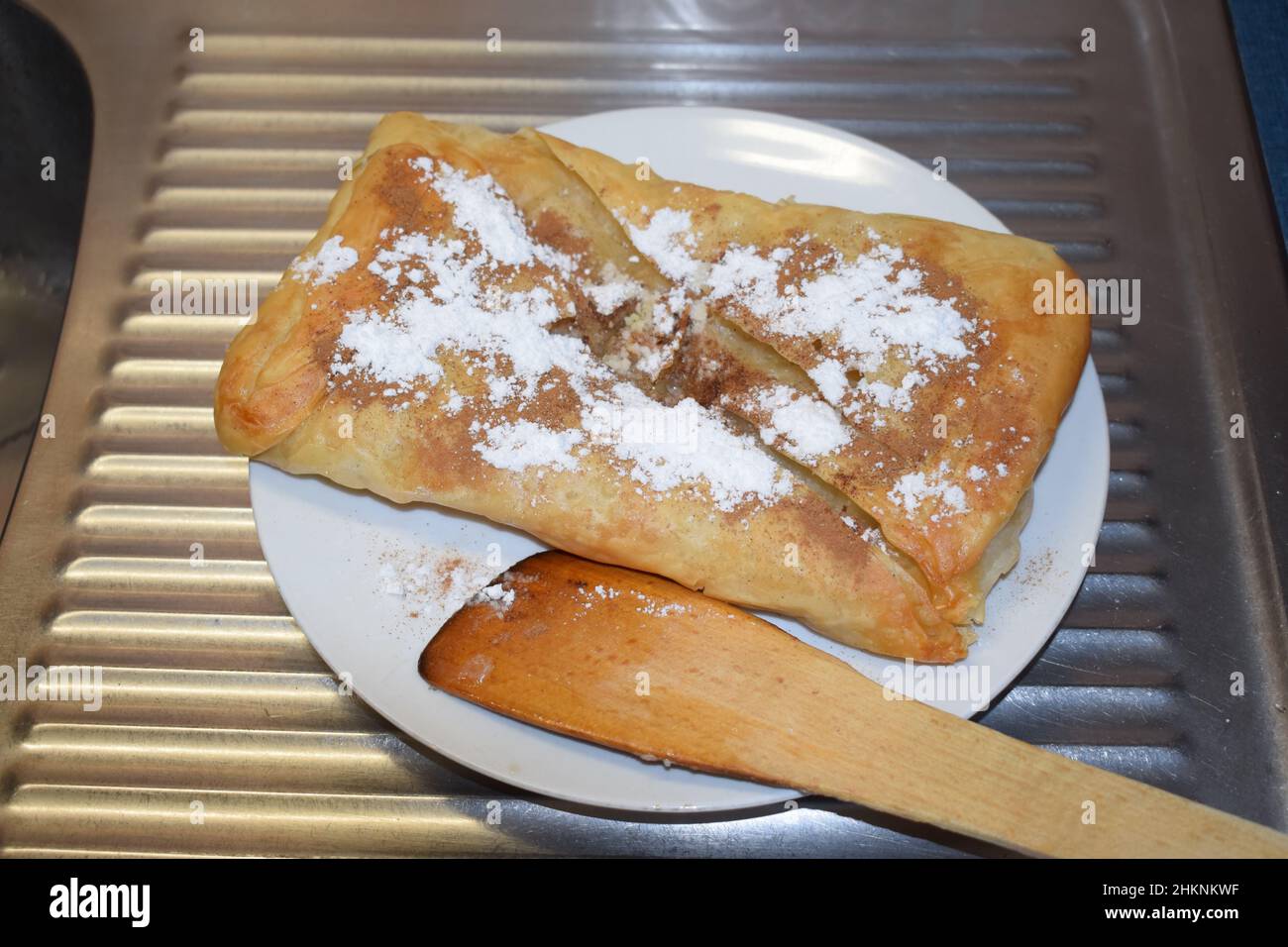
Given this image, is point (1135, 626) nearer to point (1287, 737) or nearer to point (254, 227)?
point (1287, 737)

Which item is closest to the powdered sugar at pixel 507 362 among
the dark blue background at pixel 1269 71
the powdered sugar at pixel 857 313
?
the powdered sugar at pixel 857 313

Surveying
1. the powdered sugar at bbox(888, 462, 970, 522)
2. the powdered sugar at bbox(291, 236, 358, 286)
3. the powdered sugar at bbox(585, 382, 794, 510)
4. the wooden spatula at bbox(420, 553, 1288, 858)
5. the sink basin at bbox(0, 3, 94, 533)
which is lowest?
the wooden spatula at bbox(420, 553, 1288, 858)

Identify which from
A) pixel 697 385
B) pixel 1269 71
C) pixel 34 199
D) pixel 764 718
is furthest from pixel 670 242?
pixel 1269 71

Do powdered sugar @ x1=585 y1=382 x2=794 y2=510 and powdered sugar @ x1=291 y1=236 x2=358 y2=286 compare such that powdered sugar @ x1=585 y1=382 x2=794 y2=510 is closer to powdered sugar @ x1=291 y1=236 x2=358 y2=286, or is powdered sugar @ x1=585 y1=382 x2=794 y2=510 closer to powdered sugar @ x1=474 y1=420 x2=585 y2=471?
powdered sugar @ x1=474 y1=420 x2=585 y2=471

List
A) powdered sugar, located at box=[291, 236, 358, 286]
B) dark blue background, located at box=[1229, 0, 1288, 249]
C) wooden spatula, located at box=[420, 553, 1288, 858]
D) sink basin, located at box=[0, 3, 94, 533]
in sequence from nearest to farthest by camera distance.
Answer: wooden spatula, located at box=[420, 553, 1288, 858]
powdered sugar, located at box=[291, 236, 358, 286]
sink basin, located at box=[0, 3, 94, 533]
dark blue background, located at box=[1229, 0, 1288, 249]

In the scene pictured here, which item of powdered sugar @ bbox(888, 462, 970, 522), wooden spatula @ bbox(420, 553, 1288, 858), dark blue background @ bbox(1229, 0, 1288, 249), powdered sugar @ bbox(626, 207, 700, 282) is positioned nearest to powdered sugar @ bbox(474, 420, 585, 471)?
wooden spatula @ bbox(420, 553, 1288, 858)

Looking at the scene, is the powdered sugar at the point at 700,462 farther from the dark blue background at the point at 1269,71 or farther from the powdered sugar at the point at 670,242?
the dark blue background at the point at 1269,71

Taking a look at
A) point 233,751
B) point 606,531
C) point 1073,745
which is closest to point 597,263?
point 606,531
